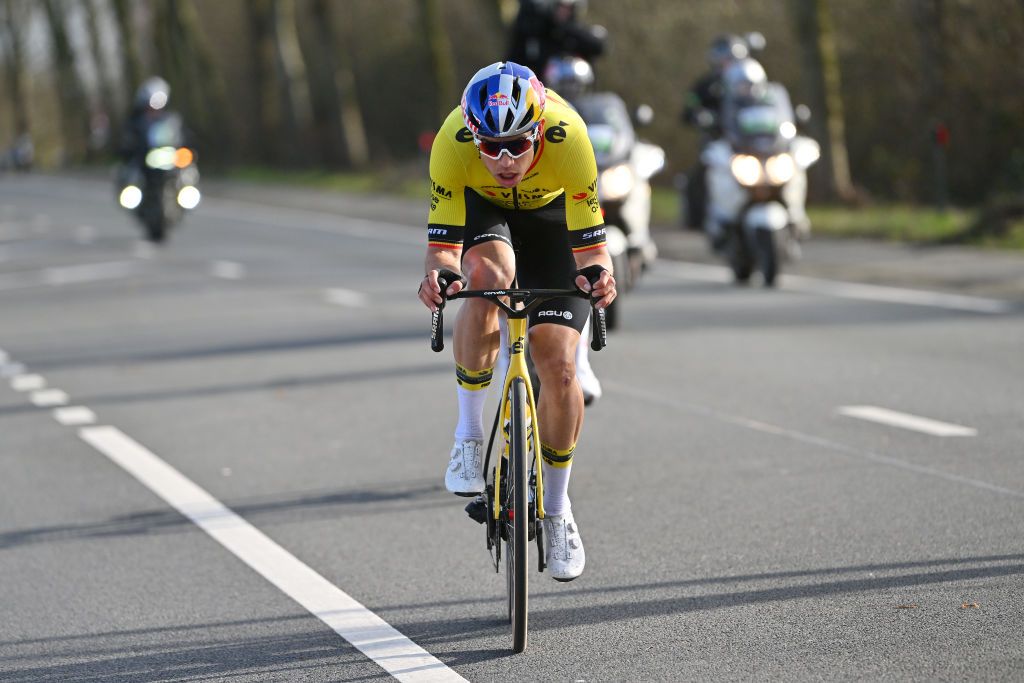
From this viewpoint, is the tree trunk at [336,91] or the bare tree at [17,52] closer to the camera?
the tree trunk at [336,91]

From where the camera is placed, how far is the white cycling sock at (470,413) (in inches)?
247

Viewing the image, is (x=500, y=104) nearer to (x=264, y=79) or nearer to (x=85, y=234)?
(x=85, y=234)

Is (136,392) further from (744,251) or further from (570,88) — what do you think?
(744,251)

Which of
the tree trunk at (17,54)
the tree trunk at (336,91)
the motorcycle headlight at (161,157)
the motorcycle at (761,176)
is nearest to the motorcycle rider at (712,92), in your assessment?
the motorcycle at (761,176)

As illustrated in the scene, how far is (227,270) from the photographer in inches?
830

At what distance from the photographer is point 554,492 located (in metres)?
5.99

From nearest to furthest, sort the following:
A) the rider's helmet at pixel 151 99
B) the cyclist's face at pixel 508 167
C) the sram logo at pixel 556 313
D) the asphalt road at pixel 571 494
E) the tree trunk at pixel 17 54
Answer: the asphalt road at pixel 571 494
the cyclist's face at pixel 508 167
the sram logo at pixel 556 313
the rider's helmet at pixel 151 99
the tree trunk at pixel 17 54

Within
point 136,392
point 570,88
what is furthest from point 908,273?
point 136,392

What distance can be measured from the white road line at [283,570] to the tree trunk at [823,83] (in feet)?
53.5

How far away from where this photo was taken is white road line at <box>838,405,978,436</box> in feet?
30.2

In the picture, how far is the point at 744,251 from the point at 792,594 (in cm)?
1087

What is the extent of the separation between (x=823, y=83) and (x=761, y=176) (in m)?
9.40

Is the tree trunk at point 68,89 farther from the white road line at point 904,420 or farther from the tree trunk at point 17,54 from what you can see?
the white road line at point 904,420

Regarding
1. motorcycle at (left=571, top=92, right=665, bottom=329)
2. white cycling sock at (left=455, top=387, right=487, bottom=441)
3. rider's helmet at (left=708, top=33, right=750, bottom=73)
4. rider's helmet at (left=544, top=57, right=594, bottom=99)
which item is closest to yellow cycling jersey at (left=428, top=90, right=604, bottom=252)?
white cycling sock at (left=455, top=387, right=487, bottom=441)
